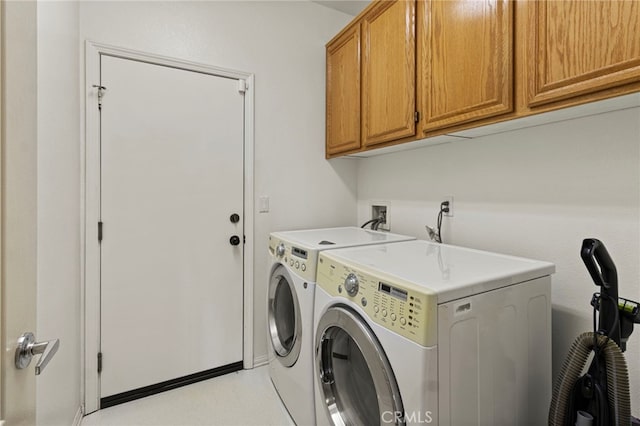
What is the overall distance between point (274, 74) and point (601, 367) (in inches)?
91.0

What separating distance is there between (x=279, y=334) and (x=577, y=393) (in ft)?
4.54

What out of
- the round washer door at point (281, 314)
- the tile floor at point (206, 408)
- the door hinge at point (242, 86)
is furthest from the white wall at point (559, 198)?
the tile floor at point (206, 408)

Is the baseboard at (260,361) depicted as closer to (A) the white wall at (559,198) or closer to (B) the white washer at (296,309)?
(B) the white washer at (296,309)

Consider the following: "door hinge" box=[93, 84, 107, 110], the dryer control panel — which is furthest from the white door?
the dryer control panel

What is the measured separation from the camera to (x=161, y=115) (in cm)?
189

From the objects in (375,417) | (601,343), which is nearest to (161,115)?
(375,417)

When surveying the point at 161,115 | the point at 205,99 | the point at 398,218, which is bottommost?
the point at 398,218

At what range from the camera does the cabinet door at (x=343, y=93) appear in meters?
2.04

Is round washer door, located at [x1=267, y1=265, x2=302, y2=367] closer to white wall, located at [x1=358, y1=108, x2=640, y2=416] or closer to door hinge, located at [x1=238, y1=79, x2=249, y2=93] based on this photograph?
white wall, located at [x1=358, y1=108, x2=640, y2=416]

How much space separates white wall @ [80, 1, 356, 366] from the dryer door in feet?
3.38

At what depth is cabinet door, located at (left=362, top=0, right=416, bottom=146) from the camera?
5.20 feet

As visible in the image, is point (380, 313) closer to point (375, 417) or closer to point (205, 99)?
point (375, 417)

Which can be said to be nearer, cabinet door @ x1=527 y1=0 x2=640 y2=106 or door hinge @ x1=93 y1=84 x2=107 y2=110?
cabinet door @ x1=527 y1=0 x2=640 y2=106

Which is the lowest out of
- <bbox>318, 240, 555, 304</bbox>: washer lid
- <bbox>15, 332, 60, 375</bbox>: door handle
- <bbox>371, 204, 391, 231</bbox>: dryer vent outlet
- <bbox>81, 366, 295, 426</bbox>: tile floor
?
<bbox>81, 366, 295, 426</bbox>: tile floor
